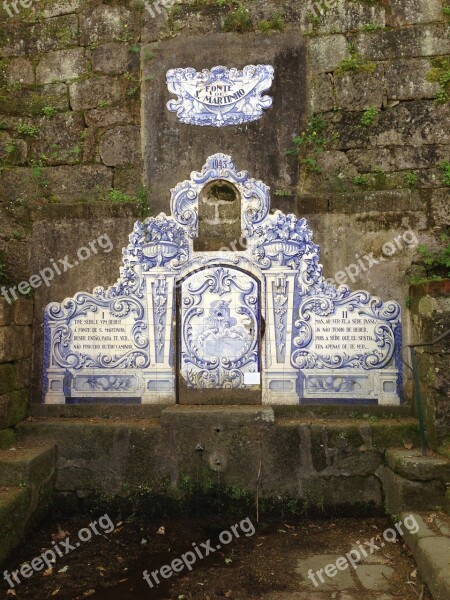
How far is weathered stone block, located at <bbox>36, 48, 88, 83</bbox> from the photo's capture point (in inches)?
229

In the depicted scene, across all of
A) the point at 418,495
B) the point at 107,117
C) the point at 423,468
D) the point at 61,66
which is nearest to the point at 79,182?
the point at 107,117

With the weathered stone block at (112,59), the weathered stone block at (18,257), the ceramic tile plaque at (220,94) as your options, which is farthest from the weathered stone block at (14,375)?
the weathered stone block at (112,59)

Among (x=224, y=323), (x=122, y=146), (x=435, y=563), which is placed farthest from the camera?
(x=122, y=146)

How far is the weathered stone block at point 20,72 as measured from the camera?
587 cm

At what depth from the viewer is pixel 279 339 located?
5215 mm

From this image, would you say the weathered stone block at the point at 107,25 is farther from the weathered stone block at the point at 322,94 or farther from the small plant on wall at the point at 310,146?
the small plant on wall at the point at 310,146

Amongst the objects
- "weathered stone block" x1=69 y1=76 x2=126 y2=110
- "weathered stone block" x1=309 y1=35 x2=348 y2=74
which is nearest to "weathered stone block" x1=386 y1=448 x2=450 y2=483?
"weathered stone block" x1=309 y1=35 x2=348 y2=74

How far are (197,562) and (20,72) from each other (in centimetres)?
514

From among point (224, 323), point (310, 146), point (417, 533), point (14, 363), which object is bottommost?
point (417, 533)

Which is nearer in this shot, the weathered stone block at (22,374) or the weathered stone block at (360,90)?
the weathered stone block at (22,374)

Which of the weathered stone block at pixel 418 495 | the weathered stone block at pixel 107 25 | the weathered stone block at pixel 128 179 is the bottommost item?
the weathered stone block at pixel 418 495

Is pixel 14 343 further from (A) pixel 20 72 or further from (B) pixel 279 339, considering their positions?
(A) pixel 20 72

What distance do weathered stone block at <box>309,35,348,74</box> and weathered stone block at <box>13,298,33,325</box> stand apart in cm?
367

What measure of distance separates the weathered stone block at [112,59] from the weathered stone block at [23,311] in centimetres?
253
